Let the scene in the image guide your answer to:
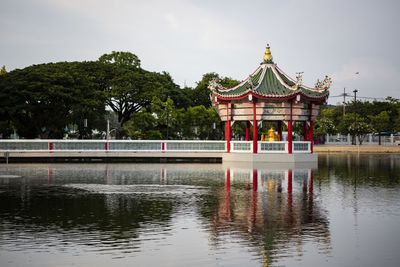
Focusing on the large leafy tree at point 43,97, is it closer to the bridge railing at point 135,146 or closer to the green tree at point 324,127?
the bridge railing at point 135,146

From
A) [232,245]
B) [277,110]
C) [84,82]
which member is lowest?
[232,245]

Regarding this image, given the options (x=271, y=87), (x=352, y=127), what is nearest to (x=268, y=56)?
(x=271, y=87)

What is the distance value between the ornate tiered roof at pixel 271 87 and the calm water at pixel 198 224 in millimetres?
19023


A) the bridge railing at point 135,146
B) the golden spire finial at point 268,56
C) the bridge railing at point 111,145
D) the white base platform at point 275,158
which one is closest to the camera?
the white base platform at point 275,158

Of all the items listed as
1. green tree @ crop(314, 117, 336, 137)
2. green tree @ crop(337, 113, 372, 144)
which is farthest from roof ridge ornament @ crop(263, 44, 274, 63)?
green tree @ crop(337, 113, 372, 144)

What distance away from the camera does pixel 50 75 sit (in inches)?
2280

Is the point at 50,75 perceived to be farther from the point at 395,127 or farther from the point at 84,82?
the point at 395,127

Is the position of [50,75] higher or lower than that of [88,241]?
higher

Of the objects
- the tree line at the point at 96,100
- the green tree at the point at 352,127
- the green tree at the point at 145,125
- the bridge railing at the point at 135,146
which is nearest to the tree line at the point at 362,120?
the green tree at the point at 352,127

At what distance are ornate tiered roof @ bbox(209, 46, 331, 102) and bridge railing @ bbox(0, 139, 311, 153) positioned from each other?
4.29m

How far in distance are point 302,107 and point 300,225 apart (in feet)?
103

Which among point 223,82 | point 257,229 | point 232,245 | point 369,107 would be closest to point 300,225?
point 257,229

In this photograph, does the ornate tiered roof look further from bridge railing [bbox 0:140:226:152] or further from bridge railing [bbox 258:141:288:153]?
bridge railing [bbox 0:140:226:152]

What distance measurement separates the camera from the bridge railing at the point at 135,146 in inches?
1769
